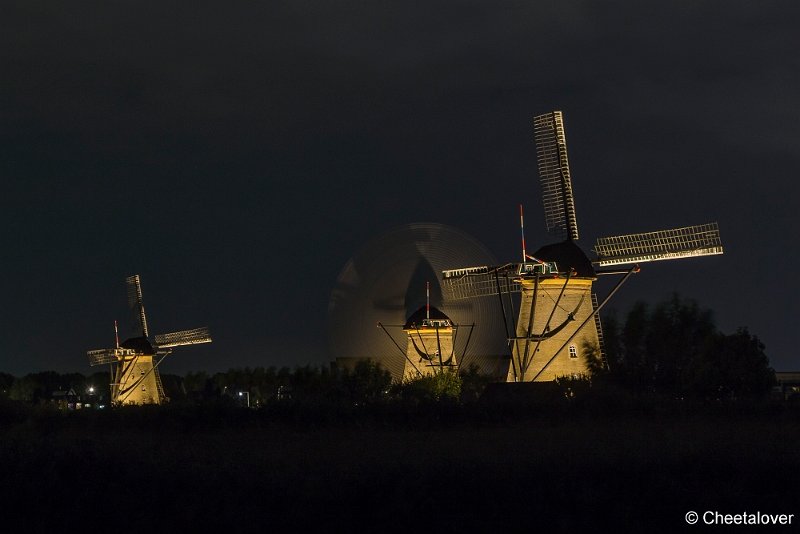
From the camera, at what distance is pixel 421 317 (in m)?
84.6

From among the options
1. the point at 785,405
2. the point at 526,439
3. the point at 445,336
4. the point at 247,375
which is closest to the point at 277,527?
the point at 526,439

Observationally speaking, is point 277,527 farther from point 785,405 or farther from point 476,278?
point 476,278

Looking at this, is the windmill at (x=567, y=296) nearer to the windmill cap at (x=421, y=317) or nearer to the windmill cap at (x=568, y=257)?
the windmill cap at (x=568, y=257)

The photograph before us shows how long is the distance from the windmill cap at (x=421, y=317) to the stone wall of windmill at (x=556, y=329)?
23652 mm

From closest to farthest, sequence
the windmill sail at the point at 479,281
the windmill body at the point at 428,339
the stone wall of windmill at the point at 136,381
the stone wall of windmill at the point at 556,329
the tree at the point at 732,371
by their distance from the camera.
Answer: the tree at the point at 732,371
the stone wall of windmill at the point at 556,329
the windmill sail at the point at 479,281
the windmill body at the point at 428,339
the stone wall of windmill at the point at 136,381

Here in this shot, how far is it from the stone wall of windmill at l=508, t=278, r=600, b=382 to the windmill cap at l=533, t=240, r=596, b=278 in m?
0.56

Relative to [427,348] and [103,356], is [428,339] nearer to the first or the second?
[427,348]

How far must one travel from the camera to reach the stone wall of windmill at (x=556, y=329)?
59812mm

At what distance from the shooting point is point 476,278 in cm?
6781

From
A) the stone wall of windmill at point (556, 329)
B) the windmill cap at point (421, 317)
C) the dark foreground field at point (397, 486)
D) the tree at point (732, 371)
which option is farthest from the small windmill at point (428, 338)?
the dark foreground field at point (397, 486)

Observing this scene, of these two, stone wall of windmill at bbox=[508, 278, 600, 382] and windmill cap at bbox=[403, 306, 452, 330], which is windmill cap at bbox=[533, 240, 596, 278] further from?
windmill cap at bbox=[403, 306, 452, 330]

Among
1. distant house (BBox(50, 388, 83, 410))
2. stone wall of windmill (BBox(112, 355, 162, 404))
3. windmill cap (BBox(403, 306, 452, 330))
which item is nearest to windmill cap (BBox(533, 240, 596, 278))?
windmill cap (BBox(403, 306, 452, 330))

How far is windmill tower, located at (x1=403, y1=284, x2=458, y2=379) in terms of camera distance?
83562 mm

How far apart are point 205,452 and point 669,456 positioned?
36.8 feet
